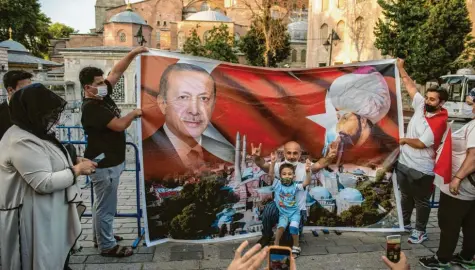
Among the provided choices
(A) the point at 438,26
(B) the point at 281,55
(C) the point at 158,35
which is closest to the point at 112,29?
(C) the point at 158,35

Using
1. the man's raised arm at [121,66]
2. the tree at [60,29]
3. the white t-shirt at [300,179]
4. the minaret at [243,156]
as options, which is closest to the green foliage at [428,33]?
the white t-shirt at [300,179]

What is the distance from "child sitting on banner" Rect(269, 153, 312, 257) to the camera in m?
4.25

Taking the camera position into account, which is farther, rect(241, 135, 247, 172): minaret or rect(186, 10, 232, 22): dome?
rect(186, 10, 232, 22): dome

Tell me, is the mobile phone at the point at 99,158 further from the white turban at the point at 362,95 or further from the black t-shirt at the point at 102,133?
the white turban at the point at 362,95

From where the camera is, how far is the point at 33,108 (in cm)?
255

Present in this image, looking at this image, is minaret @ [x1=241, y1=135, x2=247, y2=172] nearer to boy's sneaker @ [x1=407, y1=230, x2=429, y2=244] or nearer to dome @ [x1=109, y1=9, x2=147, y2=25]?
boy's sneaker @ [x1=407, y1=230, x2=429, y2=244]

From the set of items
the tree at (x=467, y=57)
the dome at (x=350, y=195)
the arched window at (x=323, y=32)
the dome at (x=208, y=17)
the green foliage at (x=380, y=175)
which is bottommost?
the dome at (x=350, y=195)

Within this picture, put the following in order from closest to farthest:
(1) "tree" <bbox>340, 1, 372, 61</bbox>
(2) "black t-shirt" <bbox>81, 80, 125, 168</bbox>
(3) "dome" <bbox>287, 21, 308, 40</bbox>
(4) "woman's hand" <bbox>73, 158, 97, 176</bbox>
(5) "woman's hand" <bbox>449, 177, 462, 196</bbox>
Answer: (4) "woman's hand" <bbox>73, 158, 97, 176</bbox> < (5) "woman's hand" <bbox>449, 177, 462, 196</bbox> < (2) "black t-shirt" <bbox>81, 80, 125, 168</bbox> < (1) "tree" <bbox>340, 1, 372, 61</bbox> < (3) "dome" <bbox>287, 21, 308, 40</bbox>

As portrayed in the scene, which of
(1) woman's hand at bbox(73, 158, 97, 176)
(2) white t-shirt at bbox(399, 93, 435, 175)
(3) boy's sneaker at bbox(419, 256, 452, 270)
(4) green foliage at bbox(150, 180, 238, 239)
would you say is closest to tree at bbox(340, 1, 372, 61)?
(2) white t-shirt at bbox(399, 93, 435, 175)

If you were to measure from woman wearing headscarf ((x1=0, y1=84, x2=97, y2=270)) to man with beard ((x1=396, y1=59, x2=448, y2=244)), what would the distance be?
3.90 meters

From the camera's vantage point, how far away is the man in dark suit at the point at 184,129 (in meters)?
4.29

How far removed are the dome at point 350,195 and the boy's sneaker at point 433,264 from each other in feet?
3.30

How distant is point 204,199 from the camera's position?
447 centimetres

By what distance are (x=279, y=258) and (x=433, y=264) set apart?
287 centimetres
